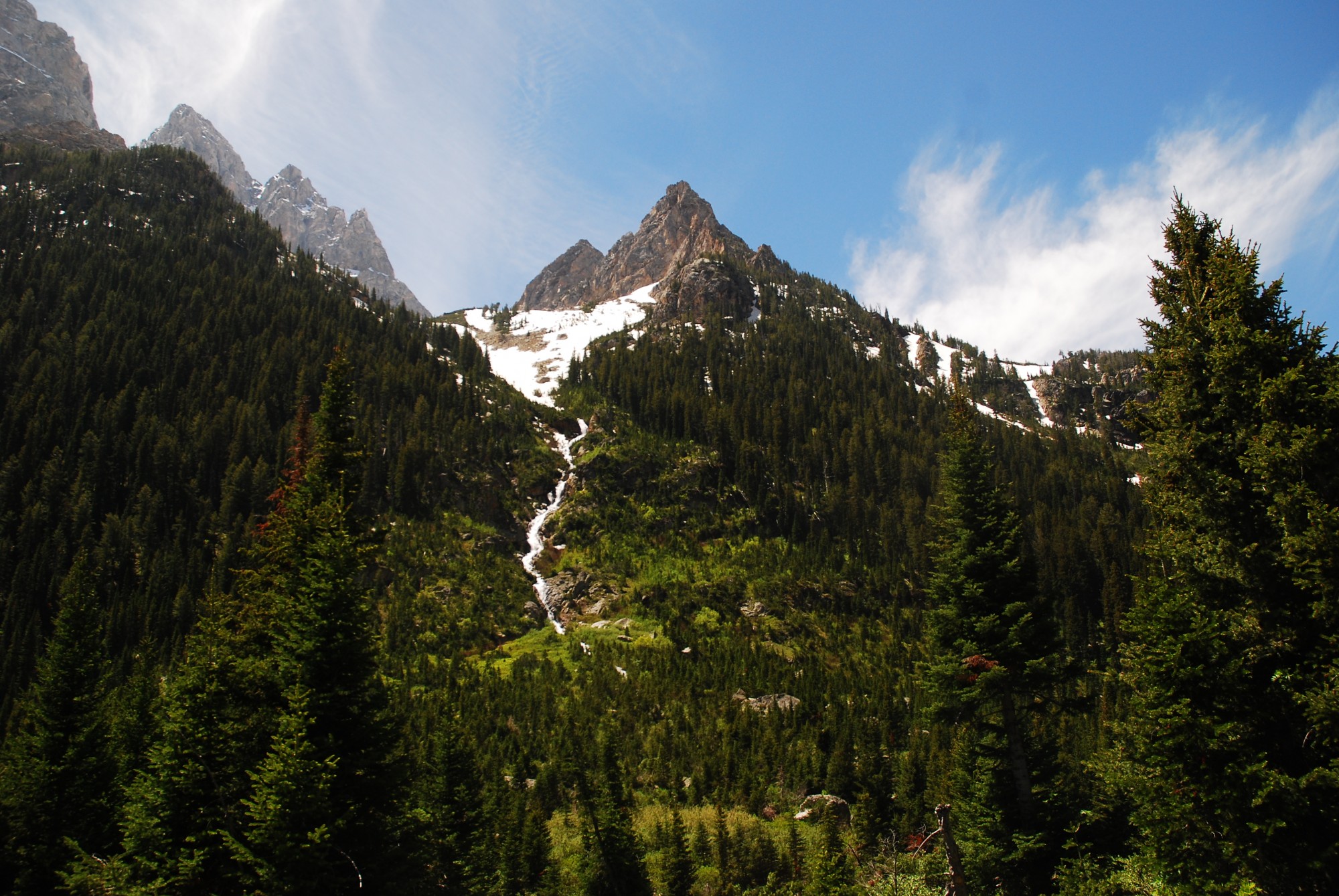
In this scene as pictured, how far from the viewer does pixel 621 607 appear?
84500mm

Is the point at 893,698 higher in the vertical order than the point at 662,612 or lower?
lower

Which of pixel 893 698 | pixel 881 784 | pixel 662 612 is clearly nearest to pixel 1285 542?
pixel 881 784

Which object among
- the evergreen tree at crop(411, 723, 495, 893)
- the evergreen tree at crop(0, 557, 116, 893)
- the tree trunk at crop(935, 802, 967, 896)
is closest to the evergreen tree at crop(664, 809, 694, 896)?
the evergreen tree at crop(411, 723, 495, 893)

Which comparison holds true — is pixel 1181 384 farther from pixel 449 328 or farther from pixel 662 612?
pixel 449 328

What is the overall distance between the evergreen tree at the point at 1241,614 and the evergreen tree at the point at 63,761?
106ft

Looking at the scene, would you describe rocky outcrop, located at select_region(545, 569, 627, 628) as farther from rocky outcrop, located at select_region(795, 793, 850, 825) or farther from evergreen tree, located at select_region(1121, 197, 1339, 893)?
evergreen tree, located at select_region(1121, 197, 1339, 893)

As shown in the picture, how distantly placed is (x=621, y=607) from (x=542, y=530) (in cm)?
2616

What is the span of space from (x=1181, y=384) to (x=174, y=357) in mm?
134705

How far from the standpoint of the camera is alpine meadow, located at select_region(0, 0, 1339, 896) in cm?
A: 1349

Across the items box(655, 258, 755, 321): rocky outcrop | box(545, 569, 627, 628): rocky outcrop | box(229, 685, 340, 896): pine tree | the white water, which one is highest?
box(655, 258, 755, 321): rocky outcrop

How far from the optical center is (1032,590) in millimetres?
22734

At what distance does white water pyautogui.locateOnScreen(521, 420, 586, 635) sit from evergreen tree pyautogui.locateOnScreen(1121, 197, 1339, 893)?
73.0m

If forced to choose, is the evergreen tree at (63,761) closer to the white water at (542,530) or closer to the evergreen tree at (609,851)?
the evergreen tree at (609,851)


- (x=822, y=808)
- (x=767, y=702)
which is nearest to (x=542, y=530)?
(x=767, y=702)
